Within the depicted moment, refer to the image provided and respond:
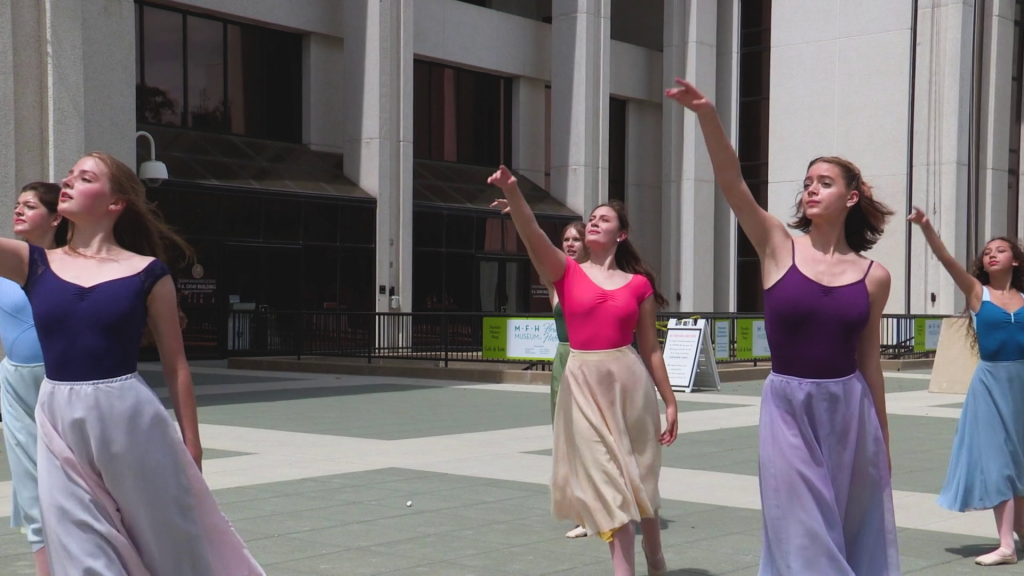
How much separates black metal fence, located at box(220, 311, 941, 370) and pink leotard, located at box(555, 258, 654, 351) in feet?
50.4

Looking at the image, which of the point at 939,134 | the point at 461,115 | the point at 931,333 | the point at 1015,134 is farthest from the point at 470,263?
the point at 1015,134

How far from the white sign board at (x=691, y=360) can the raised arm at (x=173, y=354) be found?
53.6ft

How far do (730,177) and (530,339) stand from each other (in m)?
17.4

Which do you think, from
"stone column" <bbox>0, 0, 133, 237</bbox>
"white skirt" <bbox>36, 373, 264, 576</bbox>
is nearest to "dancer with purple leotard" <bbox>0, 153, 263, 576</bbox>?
"white skirt" <bbox>36, 373, 264, 576</bbox>

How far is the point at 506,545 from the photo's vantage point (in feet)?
24.7

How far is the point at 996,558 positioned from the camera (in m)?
7.21

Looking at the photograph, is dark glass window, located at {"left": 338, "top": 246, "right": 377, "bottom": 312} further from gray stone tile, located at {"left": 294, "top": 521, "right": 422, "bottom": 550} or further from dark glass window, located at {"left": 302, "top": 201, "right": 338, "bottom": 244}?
gray stone tile, located at {"left": 294, "top": 521, "right": 422, "bottom": 550}

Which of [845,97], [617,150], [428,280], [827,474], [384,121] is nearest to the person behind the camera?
[827,474]

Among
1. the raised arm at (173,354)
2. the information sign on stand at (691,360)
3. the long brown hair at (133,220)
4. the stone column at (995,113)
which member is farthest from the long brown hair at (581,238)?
the stone column at (995,113)

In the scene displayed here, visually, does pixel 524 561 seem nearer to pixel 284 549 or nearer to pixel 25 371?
pixel 284 549

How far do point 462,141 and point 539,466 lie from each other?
24506 millimetres

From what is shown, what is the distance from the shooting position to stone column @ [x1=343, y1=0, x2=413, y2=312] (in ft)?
96.9

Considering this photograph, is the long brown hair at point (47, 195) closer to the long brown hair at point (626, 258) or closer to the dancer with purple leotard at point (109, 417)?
the dancer with purple leotard at point (109, 417)

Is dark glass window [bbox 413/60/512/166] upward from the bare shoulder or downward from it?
upward
